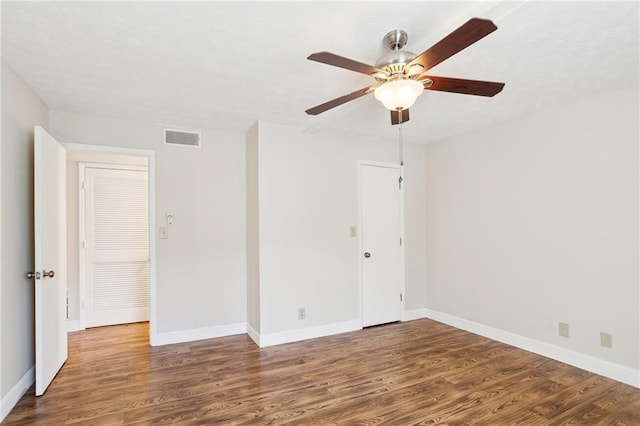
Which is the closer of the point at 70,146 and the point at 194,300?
the point at 70,146

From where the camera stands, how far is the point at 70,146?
332 cm

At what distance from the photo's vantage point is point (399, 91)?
1.89m

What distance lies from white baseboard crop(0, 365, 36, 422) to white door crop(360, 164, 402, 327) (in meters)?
3.29

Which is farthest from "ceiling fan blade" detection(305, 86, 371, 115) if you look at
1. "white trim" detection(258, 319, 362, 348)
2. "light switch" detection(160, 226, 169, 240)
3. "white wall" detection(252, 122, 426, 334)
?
"white trim" detection(258, 319, 362, 348)

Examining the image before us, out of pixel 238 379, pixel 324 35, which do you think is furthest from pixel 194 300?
pixel 324 35

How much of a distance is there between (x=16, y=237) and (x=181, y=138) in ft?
5.88

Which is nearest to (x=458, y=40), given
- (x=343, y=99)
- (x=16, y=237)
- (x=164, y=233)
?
(x=343, y=99)

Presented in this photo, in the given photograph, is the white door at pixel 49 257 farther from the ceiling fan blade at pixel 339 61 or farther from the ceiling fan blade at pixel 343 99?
the ceiling fan blade at pixel 339 61

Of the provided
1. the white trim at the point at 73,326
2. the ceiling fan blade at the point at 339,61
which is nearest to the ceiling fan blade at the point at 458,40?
the ceiling fan blade at the point at 339,61

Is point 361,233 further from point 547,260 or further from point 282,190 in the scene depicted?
point 547,260

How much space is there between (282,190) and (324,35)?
2.00 metres

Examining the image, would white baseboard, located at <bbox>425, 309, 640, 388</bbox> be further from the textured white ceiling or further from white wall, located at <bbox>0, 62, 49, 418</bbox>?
white wall, located at <bbox>0, 62, 49, 418</bbox>

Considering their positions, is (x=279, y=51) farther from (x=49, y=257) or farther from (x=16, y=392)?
(x=16, y=392)

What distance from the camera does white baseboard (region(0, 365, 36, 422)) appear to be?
2.24 meters
